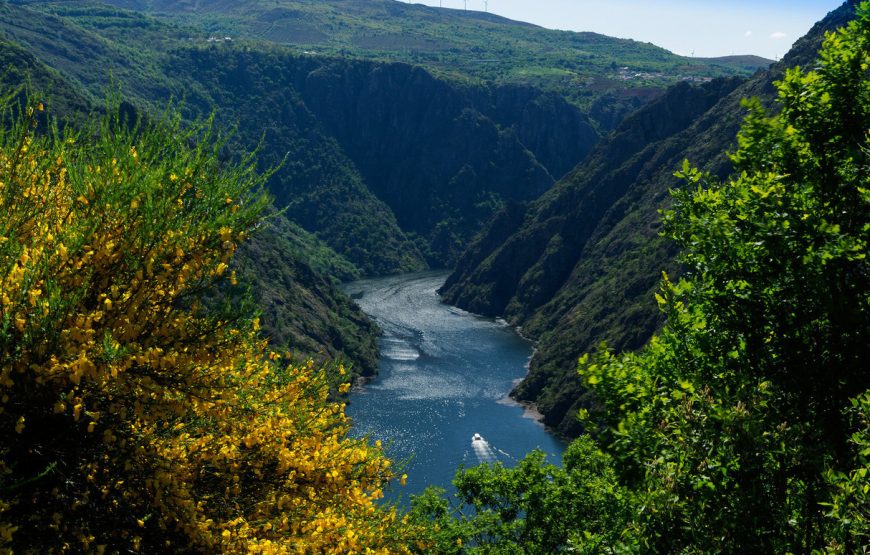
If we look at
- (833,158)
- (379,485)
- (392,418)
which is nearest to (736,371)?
(833,158)

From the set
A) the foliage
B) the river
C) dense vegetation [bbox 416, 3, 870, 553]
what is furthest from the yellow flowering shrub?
the river

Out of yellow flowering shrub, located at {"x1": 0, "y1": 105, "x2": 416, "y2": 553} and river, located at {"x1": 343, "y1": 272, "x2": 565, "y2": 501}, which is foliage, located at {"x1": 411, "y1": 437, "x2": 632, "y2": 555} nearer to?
yellow flowering shrub, located at {"x1": 0, "y1": 105, "x2": 416, "y2": 553}

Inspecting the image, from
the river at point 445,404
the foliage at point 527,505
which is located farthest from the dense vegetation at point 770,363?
the river at point 445,404

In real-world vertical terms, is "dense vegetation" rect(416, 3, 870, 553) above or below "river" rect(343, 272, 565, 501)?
above

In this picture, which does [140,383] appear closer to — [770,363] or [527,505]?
[770,363]

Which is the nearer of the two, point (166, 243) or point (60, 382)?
point (60, 382)

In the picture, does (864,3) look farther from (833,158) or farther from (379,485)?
(379,485)
